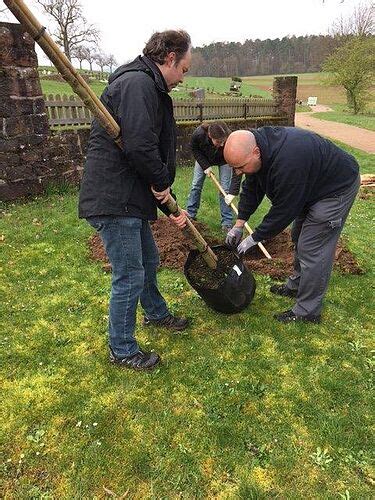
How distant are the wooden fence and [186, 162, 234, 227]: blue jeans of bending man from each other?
382cm

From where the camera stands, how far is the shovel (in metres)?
2.15

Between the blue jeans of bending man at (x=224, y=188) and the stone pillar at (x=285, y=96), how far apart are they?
10.4 metres

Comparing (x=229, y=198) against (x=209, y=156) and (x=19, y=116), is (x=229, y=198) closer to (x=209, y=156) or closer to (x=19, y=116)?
(x=209, y=156)

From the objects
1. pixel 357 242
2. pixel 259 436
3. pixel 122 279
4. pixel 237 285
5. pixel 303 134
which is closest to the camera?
pixel 259 436

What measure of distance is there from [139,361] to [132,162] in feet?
5.61

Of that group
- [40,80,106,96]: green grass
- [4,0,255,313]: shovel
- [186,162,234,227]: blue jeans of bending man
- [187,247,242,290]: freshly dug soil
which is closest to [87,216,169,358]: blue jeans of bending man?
[4,0,255,313]: shovel

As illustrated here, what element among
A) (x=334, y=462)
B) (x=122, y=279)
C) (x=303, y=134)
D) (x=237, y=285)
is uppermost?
(x=303, y=134)

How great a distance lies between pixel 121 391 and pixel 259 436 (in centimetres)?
112

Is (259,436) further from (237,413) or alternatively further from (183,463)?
(183,463)

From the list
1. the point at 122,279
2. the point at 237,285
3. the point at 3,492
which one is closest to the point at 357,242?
the point at 237,285

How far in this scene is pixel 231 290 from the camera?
3.62 meters

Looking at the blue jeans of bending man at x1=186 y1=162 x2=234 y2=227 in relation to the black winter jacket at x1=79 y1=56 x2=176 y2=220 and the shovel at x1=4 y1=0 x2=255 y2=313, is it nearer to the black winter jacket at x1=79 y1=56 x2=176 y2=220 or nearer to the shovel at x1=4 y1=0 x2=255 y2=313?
the shovel at x1=4 y1=0 x2=255 y2=313

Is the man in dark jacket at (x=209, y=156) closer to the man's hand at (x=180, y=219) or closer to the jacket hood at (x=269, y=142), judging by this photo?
the jacket hood at (x=269, y=142)

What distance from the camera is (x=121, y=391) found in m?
3.11
